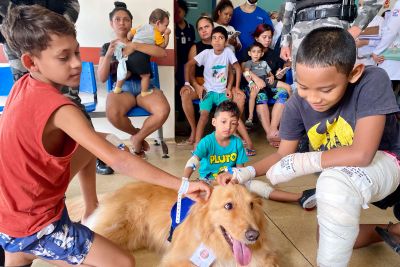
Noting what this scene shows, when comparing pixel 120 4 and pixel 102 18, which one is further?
pixel 102 18

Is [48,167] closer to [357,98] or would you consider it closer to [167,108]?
[357,98]

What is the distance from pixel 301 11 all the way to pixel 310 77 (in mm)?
1779

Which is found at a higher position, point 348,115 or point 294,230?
point 348,115

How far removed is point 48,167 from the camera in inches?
52.4

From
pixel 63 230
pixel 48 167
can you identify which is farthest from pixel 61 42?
pixel 63 230

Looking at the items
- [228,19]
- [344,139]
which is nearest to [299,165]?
[344,139]

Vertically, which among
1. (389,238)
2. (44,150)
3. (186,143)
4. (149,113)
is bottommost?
(186,143)

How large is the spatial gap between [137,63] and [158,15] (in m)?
0.67

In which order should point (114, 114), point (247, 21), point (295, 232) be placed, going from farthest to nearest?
point (247, 21)
point (114, 114)
point (295, 232)

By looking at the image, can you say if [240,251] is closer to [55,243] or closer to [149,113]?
[55,243]

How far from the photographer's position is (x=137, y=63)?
3520 mm

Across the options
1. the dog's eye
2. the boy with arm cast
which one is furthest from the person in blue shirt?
the dog's eye

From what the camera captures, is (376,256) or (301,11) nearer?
(376,256)

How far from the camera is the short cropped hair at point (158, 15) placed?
3748 mm
